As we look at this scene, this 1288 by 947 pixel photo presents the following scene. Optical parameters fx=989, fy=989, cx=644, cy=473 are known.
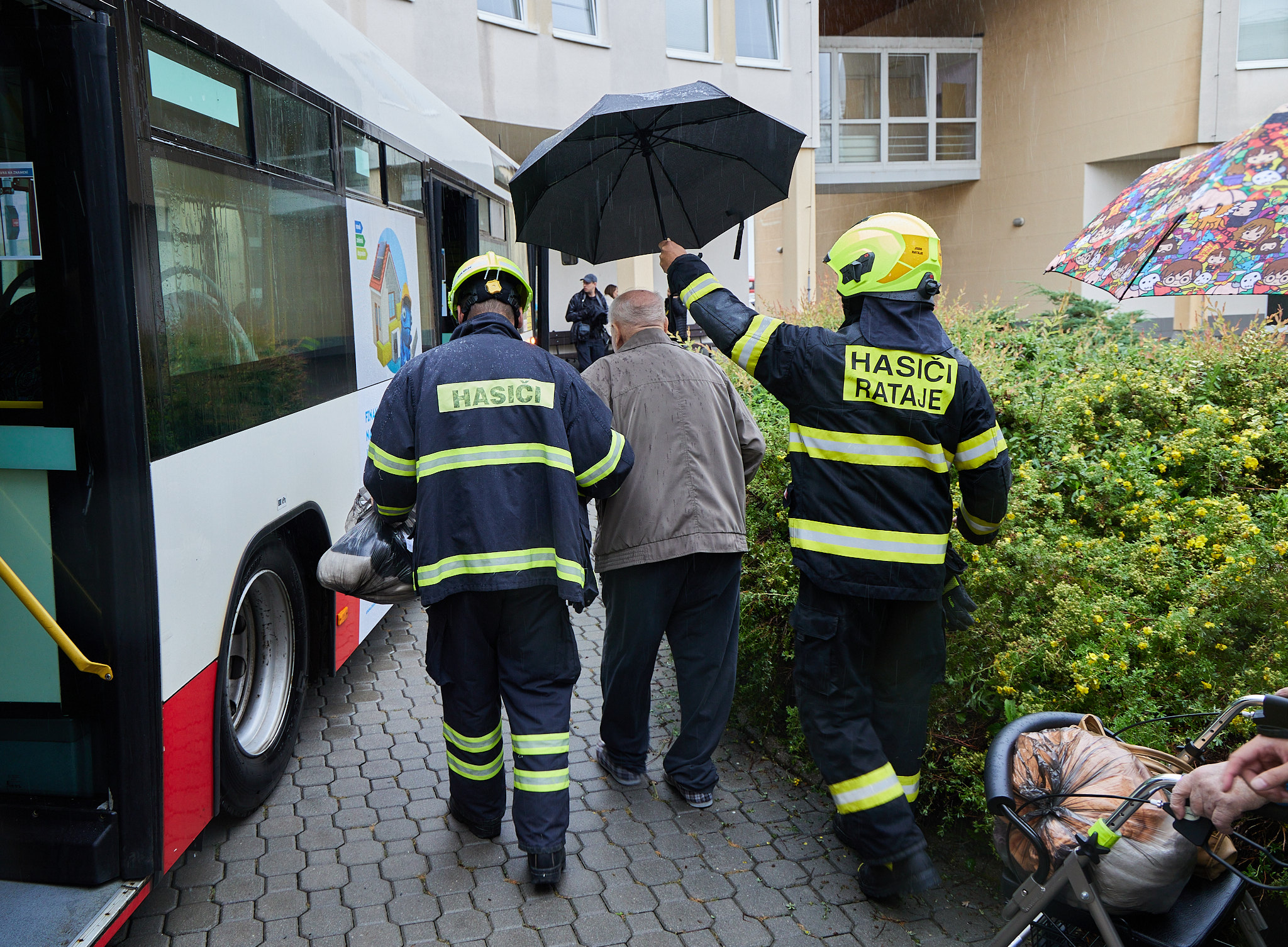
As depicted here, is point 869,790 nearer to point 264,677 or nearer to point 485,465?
point 485,465

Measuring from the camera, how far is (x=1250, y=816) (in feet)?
6.05

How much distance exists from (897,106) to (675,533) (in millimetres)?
22690

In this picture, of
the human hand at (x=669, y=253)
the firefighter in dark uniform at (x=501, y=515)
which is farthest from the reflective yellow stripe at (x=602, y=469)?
the human hand at (x=669, y=253)

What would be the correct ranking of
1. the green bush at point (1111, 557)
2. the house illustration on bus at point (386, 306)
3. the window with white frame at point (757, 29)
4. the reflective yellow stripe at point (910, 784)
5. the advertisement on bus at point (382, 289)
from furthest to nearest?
1. the window with white frame at point (757, 29)
2. the house illustration on bus at point (386, 306)
3. the advertisement on bus at point (382, 289)
4. the reflective yellow stripe at point (910, 784)
5. the green bush at point (1111, 557)

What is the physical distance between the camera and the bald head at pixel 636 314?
12.5 feet

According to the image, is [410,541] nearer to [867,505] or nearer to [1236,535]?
[867,505]

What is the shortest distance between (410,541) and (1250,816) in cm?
271

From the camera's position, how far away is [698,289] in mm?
3217

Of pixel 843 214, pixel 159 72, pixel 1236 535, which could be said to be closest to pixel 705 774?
pixel 1236 535

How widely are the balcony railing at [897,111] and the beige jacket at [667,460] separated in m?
20.7

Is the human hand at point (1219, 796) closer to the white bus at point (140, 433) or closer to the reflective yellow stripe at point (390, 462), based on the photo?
the reflective yellow stripe at point (390, 462)

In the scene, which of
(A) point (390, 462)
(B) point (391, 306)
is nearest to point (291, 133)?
(B) point (391, 306)

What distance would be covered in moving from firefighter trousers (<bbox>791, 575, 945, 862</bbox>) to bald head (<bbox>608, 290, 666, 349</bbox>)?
1.20 metres

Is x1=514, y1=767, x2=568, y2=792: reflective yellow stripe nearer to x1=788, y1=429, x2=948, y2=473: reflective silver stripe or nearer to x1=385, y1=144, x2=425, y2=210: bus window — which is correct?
x1=788, y1=429, x2=948, y2=473: reflective silver stripe
